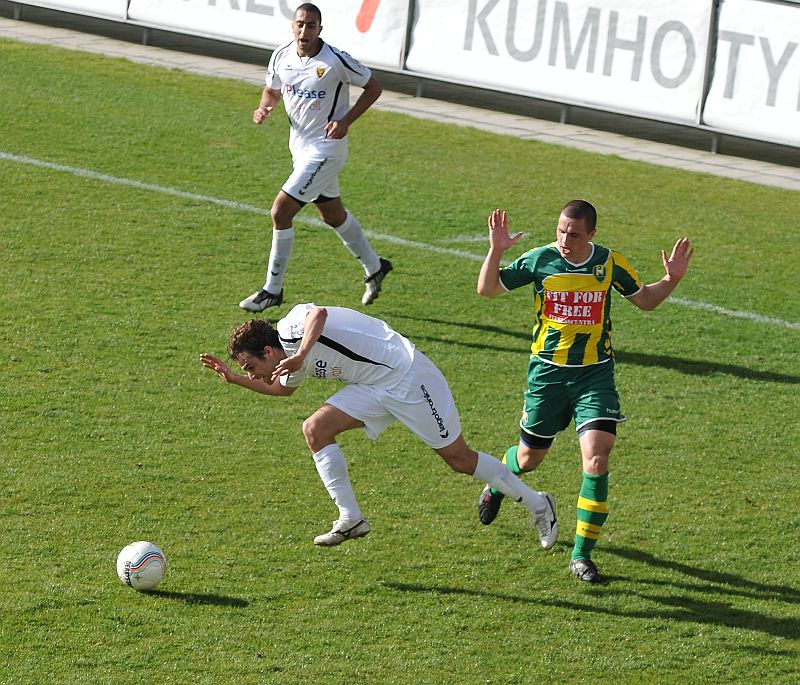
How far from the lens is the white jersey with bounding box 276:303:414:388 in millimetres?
7145

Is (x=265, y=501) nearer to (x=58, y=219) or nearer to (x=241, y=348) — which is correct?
(x=241, y=348)

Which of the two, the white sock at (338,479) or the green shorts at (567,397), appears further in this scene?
the green shorts at (567,397)

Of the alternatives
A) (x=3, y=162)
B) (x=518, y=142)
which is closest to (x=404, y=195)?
(x=518, y=142)

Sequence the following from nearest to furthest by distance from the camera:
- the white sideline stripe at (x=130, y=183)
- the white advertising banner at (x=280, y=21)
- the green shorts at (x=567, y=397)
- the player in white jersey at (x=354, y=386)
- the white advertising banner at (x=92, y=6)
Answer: the player in white jersey at (x=354, y=386)
the green shorts at (x=567, y=397)
the white sideline stripe at (x=130, y=183)
the white advertising banner at (x=280, y=21)
the white advertising banner at (x=92, y=6)

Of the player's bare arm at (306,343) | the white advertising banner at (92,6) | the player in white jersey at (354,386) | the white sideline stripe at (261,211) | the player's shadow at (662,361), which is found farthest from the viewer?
the white advertising banner at (92,6)

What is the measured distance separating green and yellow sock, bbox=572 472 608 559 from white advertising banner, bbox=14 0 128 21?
1485cm

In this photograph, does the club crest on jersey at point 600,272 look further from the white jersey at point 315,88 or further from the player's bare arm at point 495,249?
the white jersey at point 315,88

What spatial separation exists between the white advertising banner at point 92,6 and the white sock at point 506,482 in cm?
1446

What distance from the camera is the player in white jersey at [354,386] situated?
281 inches

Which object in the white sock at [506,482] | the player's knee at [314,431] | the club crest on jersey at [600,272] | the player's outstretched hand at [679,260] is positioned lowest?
the white sock at [506,482]

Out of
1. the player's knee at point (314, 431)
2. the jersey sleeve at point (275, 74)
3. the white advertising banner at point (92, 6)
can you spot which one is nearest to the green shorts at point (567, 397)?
the player's knee at point (314, 431)

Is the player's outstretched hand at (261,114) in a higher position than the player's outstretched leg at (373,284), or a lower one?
higher

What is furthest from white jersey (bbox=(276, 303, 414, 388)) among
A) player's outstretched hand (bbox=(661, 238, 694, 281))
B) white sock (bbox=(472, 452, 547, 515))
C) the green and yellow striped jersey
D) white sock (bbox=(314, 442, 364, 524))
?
player's outstretched hand (bbox=(661, 238, 694, 281))

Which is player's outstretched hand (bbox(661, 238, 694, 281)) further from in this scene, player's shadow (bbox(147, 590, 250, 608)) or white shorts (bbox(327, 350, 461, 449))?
player's shadow (bbox(147, 590, 250, 608))
